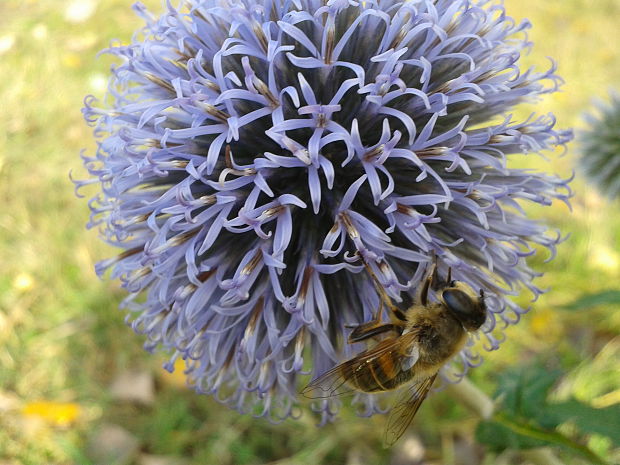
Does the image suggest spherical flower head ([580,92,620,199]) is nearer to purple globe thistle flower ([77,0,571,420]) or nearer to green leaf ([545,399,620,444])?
purple globe thistle flower ([77,0,571,420])

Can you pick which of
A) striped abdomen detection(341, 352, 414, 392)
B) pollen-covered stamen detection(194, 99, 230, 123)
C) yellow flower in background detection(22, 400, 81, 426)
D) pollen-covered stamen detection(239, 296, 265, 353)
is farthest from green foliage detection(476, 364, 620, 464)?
yellow flower in background detection(22, 400, 81, 426)

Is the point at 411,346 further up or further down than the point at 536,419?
further up

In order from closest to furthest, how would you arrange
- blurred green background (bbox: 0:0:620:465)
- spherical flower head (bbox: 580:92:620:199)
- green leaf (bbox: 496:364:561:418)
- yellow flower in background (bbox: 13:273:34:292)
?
green leaf (bbox: 496:364:561:418) < blurred green background (bbox: 0:0:620:465) < spherical flower head (bbox: 580:92:620:199) < yellow flower in background (bbox: 13:273:34:292)

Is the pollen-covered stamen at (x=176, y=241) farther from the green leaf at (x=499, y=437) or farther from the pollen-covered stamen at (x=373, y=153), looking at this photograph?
the green leaf at (x=499, y=437)

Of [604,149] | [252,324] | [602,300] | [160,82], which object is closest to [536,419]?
[602,300]

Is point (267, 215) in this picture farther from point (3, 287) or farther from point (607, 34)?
point (607, 34)

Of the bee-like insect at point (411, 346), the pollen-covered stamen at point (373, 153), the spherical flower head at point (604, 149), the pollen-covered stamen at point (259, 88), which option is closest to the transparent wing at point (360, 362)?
the bee-like insect at point (411, 346)

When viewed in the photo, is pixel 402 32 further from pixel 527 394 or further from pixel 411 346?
pixel 527 394
